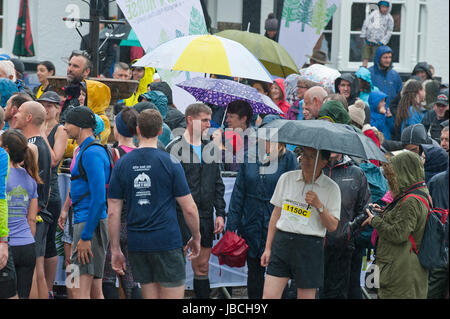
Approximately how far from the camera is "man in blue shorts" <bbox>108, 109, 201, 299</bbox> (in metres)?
6.26

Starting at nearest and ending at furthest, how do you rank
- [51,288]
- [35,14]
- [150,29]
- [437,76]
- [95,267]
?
[95,267], [51,288], [150,29], [35,14], [437,76]

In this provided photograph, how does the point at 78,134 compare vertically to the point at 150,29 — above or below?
below

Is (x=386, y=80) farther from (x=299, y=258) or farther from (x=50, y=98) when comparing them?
(x=299, y=258)

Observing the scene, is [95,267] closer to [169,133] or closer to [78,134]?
[78,134]

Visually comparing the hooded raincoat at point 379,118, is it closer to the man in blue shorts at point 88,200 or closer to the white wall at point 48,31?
the white wall at point 48,31

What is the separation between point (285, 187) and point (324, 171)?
2.67 feet

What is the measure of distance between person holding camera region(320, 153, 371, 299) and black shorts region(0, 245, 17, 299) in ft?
8.86

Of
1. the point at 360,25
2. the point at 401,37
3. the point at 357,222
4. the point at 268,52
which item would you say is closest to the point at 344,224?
the point at 357,222

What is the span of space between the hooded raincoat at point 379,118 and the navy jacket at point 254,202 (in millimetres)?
5455

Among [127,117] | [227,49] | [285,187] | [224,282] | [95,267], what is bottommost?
[224,282]

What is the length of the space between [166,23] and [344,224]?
3.95 m

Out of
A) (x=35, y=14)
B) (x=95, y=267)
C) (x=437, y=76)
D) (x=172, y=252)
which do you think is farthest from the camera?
(x=437, y=76)

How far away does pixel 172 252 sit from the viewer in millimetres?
6324

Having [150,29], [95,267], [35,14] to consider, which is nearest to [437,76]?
[35,14]
